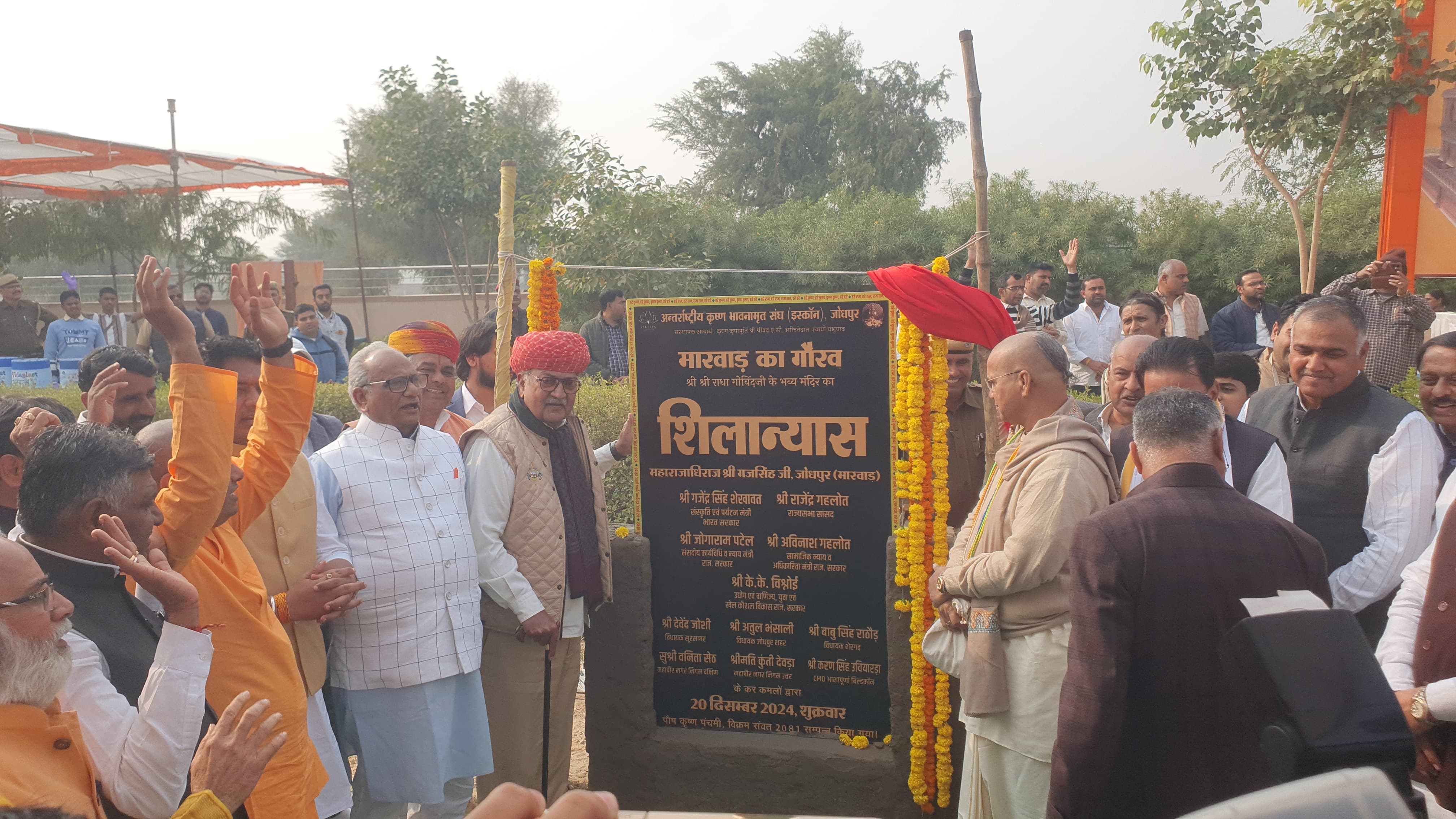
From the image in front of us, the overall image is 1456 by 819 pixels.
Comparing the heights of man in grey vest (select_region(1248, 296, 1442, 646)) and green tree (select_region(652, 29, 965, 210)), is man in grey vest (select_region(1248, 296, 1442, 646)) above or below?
below

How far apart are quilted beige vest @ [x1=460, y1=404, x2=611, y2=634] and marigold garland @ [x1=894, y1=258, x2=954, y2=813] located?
1.44 meters

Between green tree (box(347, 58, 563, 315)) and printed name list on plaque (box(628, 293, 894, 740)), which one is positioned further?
green tree (box(347, 58, 563, 315))

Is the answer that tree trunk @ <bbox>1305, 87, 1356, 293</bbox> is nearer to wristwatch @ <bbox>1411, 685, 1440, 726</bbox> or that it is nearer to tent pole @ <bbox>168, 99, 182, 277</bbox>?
wristwatch @ <bbox>1411, 685, 1440, 726</bbox>

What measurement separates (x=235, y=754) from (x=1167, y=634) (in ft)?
7.04

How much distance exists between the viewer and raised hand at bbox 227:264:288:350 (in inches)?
110

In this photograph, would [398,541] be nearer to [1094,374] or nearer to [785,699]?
[785,699]

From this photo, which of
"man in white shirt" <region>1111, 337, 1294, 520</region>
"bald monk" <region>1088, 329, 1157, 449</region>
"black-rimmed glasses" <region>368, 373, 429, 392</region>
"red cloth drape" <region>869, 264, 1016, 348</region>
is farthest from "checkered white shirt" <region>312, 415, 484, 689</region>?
"bald monk" <region>1088, 329, 1157, 449</region>

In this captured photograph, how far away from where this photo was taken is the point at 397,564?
10.7ft

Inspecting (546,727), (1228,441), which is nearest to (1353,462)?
(1228,441)

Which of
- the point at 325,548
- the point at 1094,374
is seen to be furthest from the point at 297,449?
the point at 1094,374

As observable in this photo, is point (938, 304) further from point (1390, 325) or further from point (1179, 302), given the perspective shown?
point (1179, 302)

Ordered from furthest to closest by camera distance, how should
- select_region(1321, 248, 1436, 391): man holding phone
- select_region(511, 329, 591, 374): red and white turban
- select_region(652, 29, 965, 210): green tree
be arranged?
select_region(652, 29, 965, 210): green tree, select_region(1321, 248, 1436, 391): man holding phone, select_region(511, 329, 591, 374): red and white turban

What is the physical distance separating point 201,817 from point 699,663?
9.02ft

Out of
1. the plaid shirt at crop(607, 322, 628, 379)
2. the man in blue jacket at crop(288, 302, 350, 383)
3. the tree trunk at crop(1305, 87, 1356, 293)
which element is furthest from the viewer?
the plaid shirt at crop(607, 322, 628, 379)
